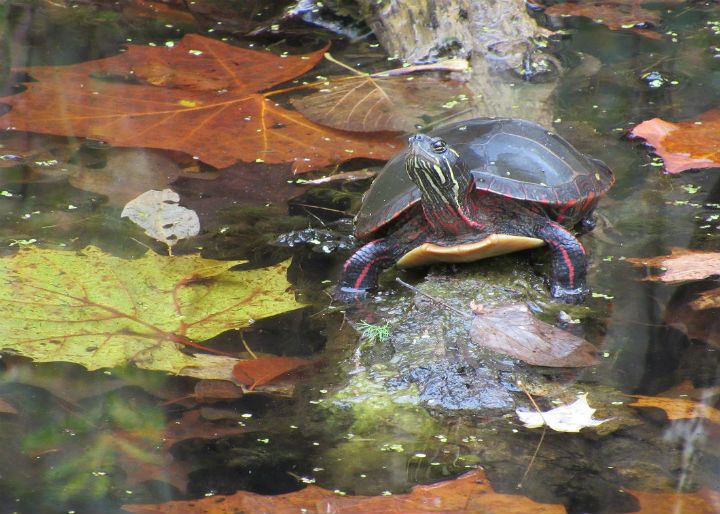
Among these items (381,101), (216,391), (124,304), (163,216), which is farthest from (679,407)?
(381,101)

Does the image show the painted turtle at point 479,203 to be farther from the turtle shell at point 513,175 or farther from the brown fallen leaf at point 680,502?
the brown fallen leaf at point 680,502

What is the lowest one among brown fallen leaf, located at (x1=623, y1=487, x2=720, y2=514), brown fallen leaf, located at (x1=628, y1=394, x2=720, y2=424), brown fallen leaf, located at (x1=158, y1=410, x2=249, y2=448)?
brown fallen leaf, located at (x1=158, y1=410, x2=249, y2=448)

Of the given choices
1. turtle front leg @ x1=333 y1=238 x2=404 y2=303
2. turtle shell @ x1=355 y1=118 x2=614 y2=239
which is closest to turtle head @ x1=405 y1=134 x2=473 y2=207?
turtle shell @ x1=355 y1=118 x2=614 y2=239

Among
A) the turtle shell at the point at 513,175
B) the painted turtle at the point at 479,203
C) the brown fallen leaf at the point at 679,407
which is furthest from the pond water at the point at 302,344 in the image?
the turtle shell at the point at 513,175

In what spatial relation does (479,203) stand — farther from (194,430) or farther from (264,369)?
(194,430)

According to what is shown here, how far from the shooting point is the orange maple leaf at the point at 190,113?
4305 millimetres

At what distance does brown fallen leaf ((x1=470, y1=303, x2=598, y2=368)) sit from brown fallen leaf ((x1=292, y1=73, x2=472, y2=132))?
6.69 feet

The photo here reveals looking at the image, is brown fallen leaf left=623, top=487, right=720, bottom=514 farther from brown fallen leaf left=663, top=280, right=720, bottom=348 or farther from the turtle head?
the turtle head

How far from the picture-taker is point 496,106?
16.3 feet

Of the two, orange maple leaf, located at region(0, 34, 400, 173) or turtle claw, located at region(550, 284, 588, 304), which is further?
orange maple leaf, located at region(0, 34, 400, 173)

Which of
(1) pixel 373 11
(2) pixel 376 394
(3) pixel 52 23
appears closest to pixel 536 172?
(2) pixel 376 394

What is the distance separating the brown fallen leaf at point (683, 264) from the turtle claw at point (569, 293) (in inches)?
12.0

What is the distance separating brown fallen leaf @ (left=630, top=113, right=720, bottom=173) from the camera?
4121 millimetres

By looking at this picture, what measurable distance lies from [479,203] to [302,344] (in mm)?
1088
